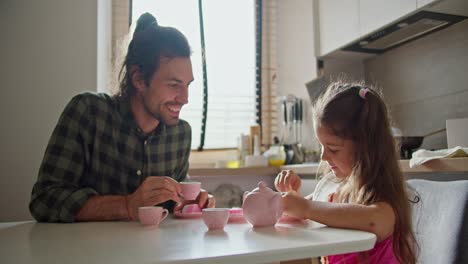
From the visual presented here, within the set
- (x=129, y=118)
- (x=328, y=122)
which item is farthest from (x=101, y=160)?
(x=328, y=122)

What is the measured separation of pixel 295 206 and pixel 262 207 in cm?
8

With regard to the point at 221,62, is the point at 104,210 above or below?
below

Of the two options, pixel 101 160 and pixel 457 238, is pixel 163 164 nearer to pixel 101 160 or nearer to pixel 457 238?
pixel 101 160

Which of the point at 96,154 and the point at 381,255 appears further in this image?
the point at 96,154

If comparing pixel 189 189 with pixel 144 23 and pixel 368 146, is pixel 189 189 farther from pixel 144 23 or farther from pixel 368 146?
pixel 144 23

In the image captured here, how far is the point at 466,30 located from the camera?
190 centimetres

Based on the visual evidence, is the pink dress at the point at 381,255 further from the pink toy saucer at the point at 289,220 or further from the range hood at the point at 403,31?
the range hood at the point at 403,31

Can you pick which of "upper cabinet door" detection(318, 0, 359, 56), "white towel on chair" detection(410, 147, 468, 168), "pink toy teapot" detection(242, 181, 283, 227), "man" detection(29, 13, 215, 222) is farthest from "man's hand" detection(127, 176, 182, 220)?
"upper cabinet door" detection(318, 0, 359, 56)

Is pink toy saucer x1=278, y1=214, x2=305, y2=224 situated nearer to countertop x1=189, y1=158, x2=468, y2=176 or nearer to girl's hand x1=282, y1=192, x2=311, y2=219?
girl's hand x1=282, y1=192, x2=311, y2=219

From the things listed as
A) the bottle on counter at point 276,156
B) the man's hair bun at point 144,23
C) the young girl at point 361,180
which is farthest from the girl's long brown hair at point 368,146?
the bottle on counter at point 276,156

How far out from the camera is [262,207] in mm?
840

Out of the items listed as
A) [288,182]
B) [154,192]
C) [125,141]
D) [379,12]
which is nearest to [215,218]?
[154,192]

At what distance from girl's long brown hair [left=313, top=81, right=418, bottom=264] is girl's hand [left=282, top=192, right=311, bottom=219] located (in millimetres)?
166

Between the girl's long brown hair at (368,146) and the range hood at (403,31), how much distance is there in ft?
3.46
